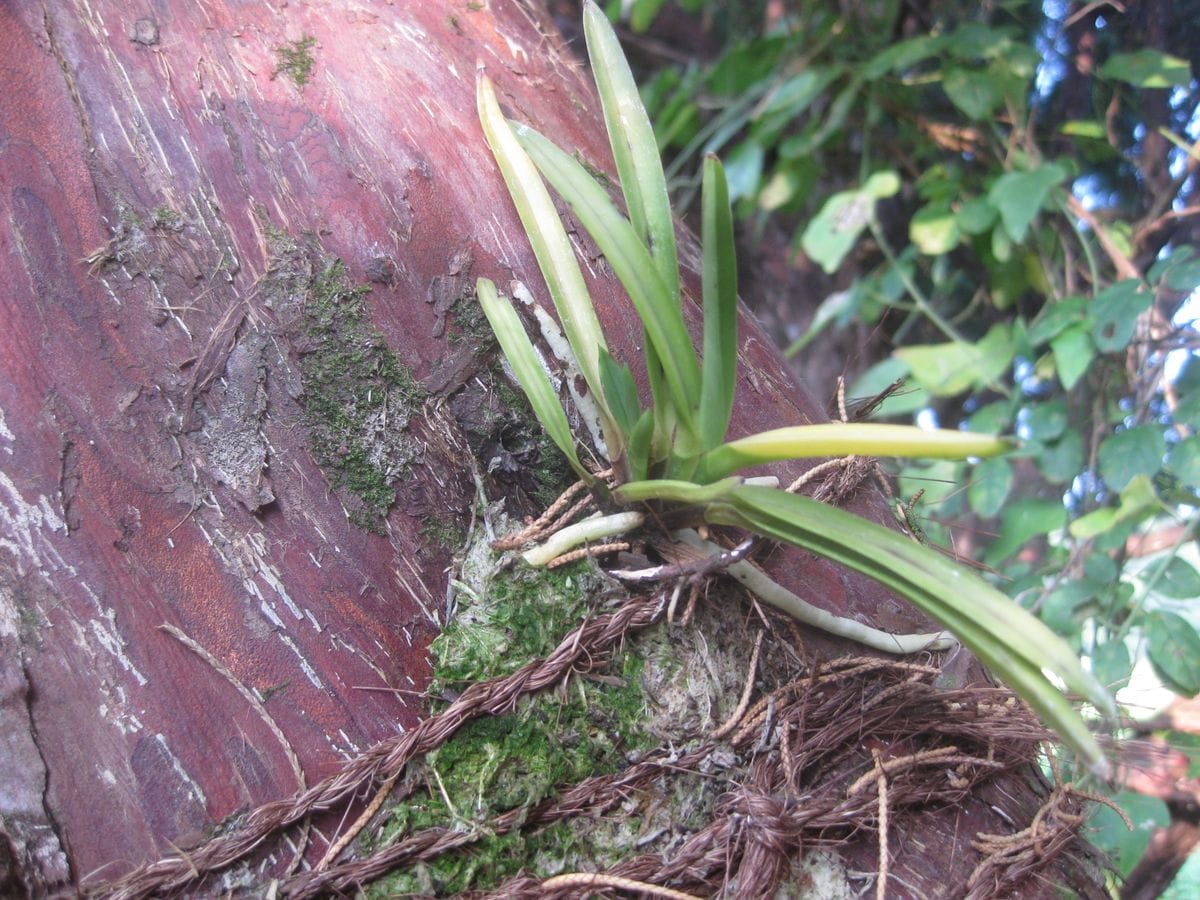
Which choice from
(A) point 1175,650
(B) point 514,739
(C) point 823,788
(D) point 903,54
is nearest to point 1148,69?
(D) point 903,54

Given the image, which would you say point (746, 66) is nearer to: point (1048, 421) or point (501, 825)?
point (1048, 421)

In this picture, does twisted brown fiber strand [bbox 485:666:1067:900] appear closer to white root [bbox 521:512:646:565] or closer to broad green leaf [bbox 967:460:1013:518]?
white root [bbox 521:512:646:565]

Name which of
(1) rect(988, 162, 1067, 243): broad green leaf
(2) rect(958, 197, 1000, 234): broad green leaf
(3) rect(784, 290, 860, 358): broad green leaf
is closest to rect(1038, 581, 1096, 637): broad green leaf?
(1) rect(988, 162, 1067, 243): broad green leaf

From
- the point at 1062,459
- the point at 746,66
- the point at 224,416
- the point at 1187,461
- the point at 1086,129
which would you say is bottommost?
the point at 1062,459

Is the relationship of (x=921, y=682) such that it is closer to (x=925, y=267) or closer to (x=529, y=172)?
(x=529, y=172)

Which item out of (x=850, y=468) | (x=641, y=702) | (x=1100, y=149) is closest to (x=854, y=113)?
(x=1100, y=149)

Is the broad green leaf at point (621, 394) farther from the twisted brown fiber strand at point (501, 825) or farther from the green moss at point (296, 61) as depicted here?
the green moss at point (296, 61)

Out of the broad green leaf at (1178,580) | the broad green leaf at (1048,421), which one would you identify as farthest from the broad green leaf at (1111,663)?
the broad green leaf at (1048,421)
